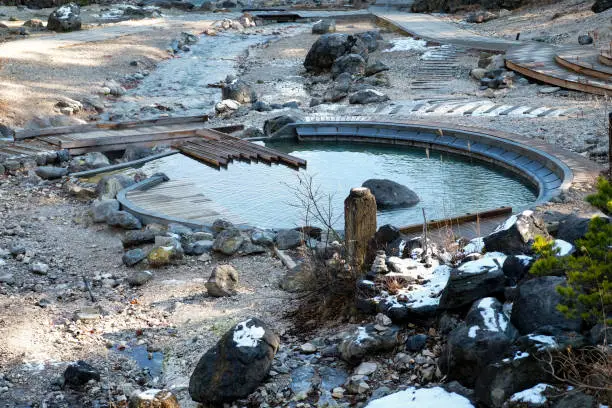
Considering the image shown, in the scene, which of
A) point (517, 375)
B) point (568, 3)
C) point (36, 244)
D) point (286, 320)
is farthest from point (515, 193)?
point (568, 3)

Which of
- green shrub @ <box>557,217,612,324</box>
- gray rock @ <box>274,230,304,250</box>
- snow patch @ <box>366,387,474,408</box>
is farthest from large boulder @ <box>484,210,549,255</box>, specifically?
gray rock @ <box>274,230,304,250</box>

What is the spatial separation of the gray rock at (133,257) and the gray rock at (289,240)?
5.24 ft

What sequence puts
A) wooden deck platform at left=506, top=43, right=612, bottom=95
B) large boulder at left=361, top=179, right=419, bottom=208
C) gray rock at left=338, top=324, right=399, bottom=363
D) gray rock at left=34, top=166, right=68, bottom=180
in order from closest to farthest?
gray rock at left=338, top=324, right=399, bottom=363 → large boulder at left=361, top=179, right=419, bottom=208 → gray rock at left=34, top=166, right=68, bottom=180 → wooden deck platform at left=506, top=43, right=612, bottom=95

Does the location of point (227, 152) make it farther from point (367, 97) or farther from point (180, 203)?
point (367, 97)

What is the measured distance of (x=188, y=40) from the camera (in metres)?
30.9

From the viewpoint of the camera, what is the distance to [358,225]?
774 cm

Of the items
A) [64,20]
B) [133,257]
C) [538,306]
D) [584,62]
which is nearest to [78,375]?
[133,257]

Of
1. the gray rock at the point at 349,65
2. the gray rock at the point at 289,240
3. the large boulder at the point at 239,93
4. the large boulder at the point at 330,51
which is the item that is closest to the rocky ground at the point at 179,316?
the gray rock at the point at 289,240

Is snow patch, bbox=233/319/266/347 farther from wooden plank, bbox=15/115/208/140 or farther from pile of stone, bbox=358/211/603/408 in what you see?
wooden plank, bbox=15/115/208/140

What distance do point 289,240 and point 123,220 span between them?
2553 millimetres

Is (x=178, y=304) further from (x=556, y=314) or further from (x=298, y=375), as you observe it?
(x=556, y=314)

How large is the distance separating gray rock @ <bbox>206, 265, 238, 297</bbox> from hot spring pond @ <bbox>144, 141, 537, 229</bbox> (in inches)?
99.9

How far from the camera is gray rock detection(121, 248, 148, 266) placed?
10055 mm

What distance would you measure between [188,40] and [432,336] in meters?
25.7
